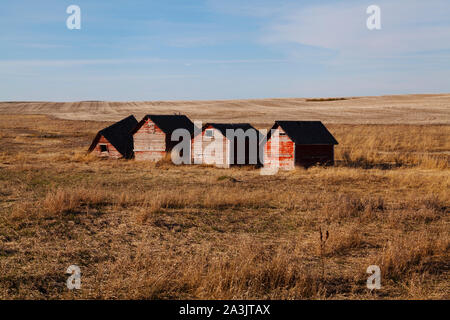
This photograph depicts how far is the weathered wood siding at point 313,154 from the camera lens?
24.7 meters

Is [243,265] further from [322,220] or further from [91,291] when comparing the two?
[322,220]

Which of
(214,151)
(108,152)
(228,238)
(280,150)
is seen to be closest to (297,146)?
(280,150)

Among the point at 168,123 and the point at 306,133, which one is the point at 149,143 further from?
the point at 306,133

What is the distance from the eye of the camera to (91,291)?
677 cm

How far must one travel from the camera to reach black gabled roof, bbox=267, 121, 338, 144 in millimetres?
24891

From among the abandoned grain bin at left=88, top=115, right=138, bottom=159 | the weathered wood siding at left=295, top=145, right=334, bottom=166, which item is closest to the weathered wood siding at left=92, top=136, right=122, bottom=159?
the abandoned grain bin at left=88, top=115, right=138, bottom=159

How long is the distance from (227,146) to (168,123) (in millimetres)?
6149

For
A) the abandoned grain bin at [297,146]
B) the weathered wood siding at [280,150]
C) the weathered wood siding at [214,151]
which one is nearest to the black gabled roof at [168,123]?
the weathered wood siding at [214,151]

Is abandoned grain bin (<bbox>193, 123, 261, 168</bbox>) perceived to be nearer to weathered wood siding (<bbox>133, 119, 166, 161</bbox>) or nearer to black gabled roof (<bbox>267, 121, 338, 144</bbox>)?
black gabled roof (<bbox>267, 121, 338, 144</bbox>)

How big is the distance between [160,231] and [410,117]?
58.8m

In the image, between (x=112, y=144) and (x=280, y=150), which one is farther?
(x=112, y=144)

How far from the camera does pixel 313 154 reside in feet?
82.2
